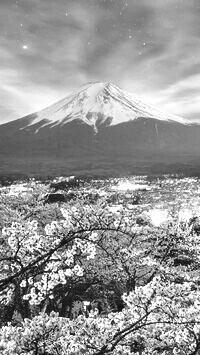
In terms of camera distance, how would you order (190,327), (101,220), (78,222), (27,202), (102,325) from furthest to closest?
(27,202)
(190,327)
(102,325)
(101,220)
(78,222)

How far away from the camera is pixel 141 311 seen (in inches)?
330

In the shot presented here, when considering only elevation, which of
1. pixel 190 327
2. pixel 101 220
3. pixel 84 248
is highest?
pixel 101 220

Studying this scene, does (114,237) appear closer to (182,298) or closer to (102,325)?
(182,298)

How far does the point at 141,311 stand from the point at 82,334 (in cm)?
149

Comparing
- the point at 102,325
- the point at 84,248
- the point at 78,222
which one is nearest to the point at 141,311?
the point at 102,325

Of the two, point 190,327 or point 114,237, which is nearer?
point 190,327

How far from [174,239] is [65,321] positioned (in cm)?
1280

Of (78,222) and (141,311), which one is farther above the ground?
(78,222)

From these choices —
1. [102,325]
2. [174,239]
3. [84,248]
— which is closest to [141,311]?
[102,325]

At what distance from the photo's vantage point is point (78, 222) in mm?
4879

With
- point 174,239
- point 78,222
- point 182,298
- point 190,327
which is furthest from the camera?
point 174,239

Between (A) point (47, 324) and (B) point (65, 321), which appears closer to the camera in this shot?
(A) point (47, 324)

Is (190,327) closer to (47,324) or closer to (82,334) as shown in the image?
(82,334)

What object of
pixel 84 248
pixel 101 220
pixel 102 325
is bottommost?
pixel 102 325
